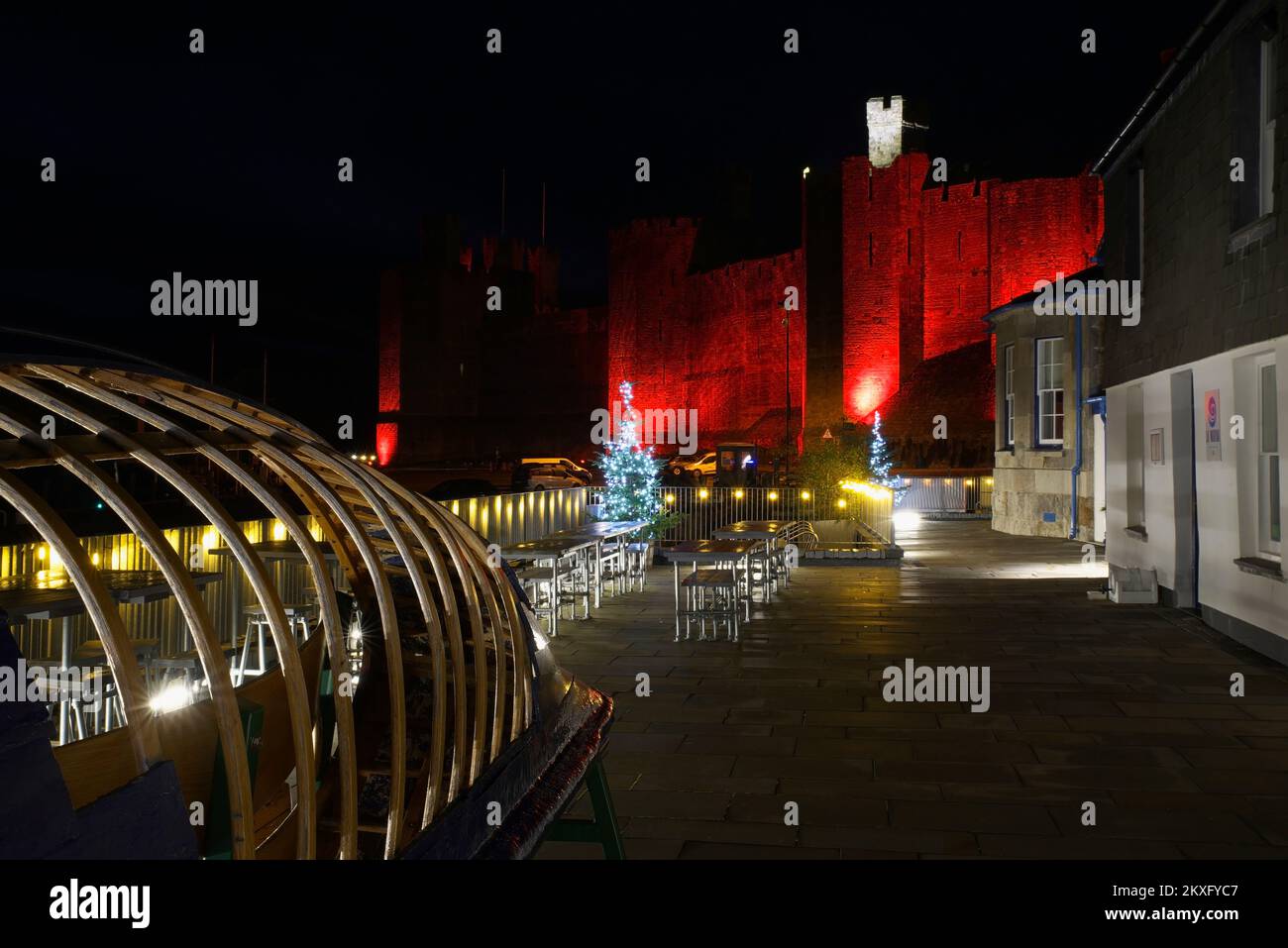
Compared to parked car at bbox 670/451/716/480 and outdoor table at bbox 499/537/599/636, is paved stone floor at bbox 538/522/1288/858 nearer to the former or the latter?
outdoor table at bbox 499/537/599/636

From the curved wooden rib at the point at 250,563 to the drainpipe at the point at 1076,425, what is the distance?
2031 cm

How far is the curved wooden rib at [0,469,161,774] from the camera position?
1.96 m

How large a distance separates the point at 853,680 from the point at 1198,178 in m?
6.29

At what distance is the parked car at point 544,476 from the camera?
34.6 meters

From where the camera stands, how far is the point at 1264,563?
29.6 ft

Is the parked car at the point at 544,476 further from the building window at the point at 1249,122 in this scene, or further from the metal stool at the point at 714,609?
the building window at the point at 1249,122

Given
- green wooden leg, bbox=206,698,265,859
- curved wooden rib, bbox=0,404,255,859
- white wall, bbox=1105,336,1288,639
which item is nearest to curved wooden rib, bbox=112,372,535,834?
green wooden leg, bbox=206,698,265,859

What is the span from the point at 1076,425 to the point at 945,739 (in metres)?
15.8

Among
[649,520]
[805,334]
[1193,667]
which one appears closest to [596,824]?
[1193,667]

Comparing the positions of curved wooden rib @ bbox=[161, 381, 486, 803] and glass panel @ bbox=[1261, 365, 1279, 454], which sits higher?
glass panel @ bbox=[1261, 365, 1279, 454]

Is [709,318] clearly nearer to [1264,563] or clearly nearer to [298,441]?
[1264,563]

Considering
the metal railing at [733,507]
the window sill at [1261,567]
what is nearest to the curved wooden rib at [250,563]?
the window sill at [1261,567]

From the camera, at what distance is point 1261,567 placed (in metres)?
8.98
